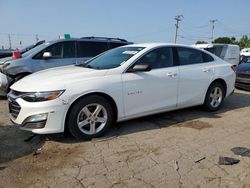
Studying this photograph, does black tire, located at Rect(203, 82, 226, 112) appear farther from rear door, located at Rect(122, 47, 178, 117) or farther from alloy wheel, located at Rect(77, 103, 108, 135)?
alloy wheel, located at Rect(77, 103, 108, 135)

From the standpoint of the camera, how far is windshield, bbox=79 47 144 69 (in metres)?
4.99

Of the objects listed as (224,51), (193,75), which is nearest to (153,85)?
(193,75)

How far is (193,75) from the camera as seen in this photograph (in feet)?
18.6

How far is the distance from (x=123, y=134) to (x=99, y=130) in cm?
44

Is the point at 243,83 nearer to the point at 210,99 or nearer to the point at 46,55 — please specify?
Result: the point at 210,99

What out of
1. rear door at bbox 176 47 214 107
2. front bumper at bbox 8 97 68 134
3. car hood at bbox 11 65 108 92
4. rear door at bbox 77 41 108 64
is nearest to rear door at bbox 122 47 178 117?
rear door at bbox 176 47 214 107

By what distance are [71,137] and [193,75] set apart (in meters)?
2.69

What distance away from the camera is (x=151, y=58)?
5.23 metres

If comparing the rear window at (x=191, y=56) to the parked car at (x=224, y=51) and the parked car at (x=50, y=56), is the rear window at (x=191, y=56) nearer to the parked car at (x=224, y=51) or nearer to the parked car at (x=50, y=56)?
the parked car at (x=50, y=56)

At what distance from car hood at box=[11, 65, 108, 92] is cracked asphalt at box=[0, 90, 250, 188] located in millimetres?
852

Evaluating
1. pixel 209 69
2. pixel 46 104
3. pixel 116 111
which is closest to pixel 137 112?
pixel 116 111

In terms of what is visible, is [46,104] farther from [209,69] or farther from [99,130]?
[209,69]

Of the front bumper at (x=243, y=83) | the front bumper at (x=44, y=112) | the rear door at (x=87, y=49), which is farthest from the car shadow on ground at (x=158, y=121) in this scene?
the rear door at (x=87, y=49)

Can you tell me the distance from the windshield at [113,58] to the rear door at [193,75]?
38.7 inches
